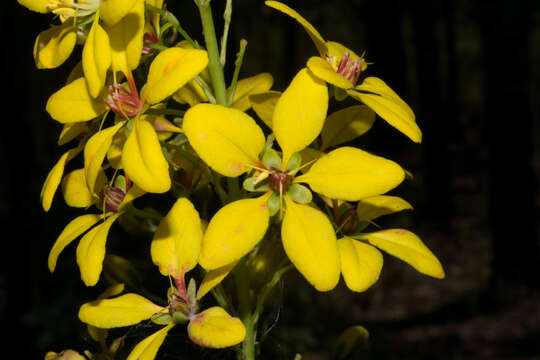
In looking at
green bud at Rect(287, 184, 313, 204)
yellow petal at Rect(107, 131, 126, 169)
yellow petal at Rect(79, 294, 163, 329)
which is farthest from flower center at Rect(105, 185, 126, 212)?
green bud at Rect(287, 184, 313, 204)

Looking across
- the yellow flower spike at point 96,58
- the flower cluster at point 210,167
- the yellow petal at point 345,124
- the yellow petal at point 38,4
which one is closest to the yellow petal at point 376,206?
the flower cluster at point 210,167

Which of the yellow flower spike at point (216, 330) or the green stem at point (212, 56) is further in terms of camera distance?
the green stem at point (212, 56)

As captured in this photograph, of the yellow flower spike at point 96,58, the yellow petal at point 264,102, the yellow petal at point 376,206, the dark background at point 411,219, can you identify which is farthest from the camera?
the dark background at point 411,219

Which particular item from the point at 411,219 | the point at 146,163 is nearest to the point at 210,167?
the point at 146,163

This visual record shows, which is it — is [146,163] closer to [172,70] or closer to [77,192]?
[172,70]

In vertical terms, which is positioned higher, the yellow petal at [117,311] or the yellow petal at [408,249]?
the yellow petal at [408,249]

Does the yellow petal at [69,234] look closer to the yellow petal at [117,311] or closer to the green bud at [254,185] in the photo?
the yellow petal at [117,311]
